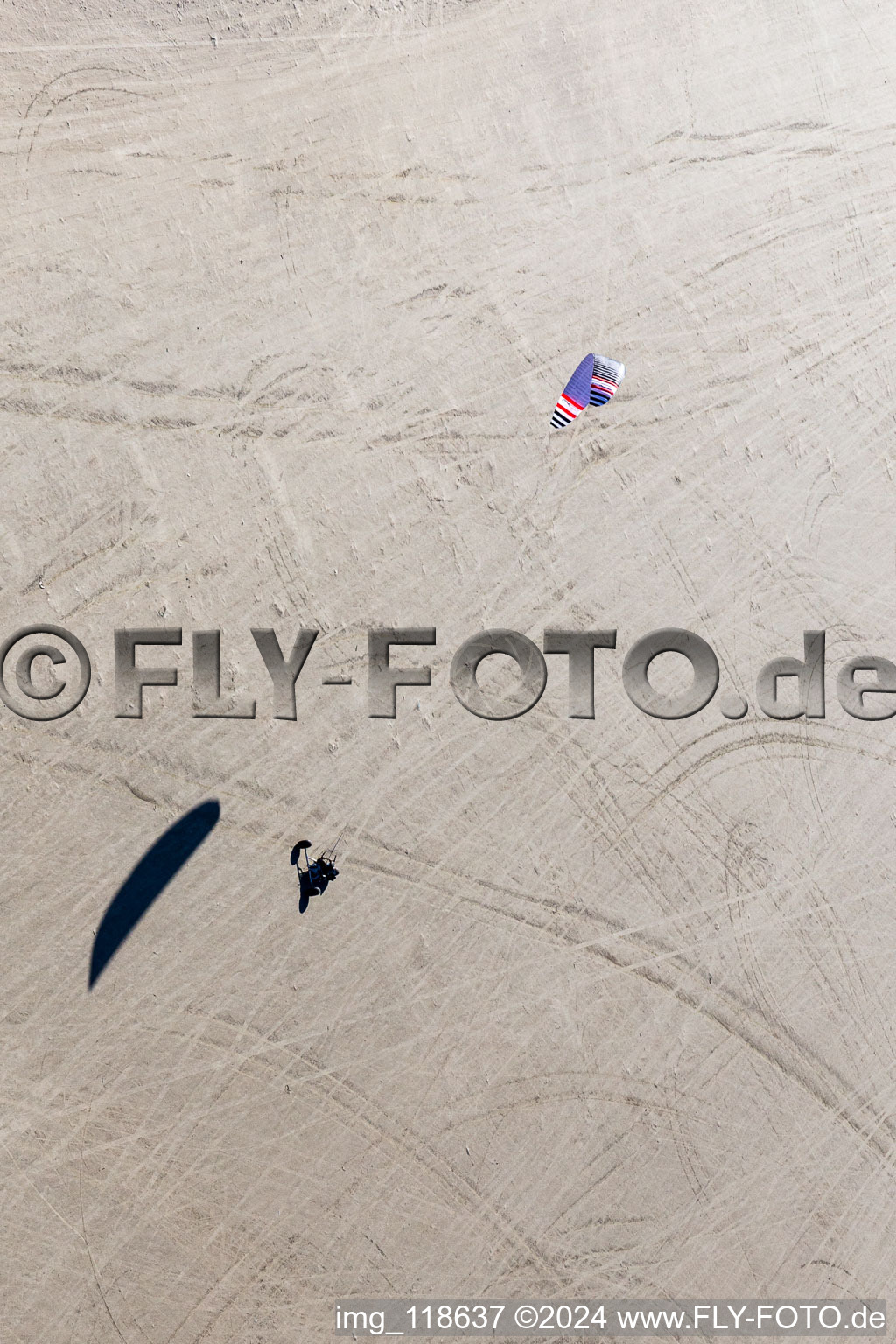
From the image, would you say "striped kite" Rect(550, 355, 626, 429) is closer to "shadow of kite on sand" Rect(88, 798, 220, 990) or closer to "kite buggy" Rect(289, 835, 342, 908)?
"kite buggy" Rect(289, 835, 342, 908)

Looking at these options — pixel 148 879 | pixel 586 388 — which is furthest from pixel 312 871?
pixel 586 388

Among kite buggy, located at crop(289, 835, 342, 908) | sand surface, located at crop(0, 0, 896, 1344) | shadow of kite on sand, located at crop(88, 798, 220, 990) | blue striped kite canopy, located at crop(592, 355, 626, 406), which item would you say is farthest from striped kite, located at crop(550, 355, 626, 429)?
shadow of kite on sand, located at crop(88, 798, 220, 990)

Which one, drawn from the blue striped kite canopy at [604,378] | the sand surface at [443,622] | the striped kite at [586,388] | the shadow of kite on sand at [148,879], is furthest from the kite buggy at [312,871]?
the blue striped kite canopy at [604,378]

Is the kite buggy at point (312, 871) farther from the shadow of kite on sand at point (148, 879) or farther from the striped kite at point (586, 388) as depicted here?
the striped kite at point (586, 388)

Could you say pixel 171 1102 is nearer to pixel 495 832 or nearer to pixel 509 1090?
pixel 509 1090

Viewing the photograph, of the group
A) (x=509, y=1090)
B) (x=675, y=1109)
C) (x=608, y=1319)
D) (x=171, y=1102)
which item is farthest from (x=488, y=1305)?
(x=171, y=1102)

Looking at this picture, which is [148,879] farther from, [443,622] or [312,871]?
[443,622]
